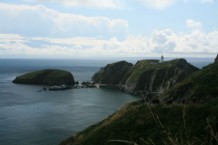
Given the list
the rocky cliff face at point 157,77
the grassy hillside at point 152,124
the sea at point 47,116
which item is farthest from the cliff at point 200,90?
the rocky cliff face at point 157,77

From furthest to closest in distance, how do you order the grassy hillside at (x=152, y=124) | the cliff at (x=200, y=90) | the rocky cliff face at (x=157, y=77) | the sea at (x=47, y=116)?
the rocky cliff face at (x=157, y=77) < the sea at (x=47, y=116) < the cliff at (x=200, y=90) < the grassy hillside at (x=152, y=124)

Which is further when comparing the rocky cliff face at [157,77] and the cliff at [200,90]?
the rocky cliff face at [157,77]

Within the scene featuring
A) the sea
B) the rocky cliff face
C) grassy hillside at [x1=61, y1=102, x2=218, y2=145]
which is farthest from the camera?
the rocky cliff face

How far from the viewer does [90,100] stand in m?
138

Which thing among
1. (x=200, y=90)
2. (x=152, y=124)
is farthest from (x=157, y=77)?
(x=152, y=124)

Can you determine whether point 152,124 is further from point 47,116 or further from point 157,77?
point 157,77

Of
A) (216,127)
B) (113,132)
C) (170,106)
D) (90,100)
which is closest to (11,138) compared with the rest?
(113,132)

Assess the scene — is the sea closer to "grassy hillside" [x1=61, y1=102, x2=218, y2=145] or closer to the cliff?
the cliff

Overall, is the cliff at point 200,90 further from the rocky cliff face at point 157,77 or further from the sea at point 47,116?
the rocky cliff face at point 157,77

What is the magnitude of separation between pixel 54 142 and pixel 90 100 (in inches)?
2732

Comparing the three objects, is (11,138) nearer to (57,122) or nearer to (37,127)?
(37,127)

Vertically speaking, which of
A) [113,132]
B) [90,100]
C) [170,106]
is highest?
[170,106]

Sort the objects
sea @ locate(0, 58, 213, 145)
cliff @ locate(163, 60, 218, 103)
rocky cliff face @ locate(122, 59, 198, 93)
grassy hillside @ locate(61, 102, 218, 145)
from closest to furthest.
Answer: grassy hillside @ locate(61, 102, 218, 145), cliff @ locate(163, 60, 218, 103), sea @ locate(0, 58, 213, 145), rocky cliff face @ locate(122, 59, 198, 93)

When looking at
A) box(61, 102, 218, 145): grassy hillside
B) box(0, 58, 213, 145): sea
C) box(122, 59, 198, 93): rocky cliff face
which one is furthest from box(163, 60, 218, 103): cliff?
box(122, 59, 198, 93): rocky cliff face
